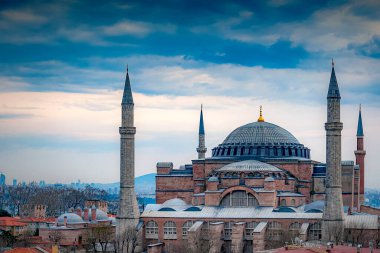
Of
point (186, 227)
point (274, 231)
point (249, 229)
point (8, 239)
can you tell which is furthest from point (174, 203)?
point (8, 239)

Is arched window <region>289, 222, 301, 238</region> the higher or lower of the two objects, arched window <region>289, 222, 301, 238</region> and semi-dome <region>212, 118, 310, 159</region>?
the lower

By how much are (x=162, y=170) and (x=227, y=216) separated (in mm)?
8291

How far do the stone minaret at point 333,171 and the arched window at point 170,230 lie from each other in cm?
825

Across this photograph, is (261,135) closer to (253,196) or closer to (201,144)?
(253,196)

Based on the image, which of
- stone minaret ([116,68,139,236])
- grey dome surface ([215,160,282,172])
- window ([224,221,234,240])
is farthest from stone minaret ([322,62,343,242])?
stone minaret ([116,68,139,236])

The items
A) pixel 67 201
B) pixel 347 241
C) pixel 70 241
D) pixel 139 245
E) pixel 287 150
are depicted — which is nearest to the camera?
pixel 347 241

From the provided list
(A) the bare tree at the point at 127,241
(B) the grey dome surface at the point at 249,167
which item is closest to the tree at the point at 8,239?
(A) the bare tree at the point at 127,241

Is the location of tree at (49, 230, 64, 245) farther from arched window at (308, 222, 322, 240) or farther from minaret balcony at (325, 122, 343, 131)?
minaret balcony at (325, 122, 343, 131)

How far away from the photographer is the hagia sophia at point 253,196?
41.6m

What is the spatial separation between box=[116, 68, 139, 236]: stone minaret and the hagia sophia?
0.18 feet

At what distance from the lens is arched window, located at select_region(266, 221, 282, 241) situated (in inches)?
1645

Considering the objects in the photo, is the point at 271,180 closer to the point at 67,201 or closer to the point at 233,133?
the point at 233,133

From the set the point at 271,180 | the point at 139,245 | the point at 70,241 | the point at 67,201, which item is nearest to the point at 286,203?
the point at 271,180

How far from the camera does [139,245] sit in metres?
43.6
